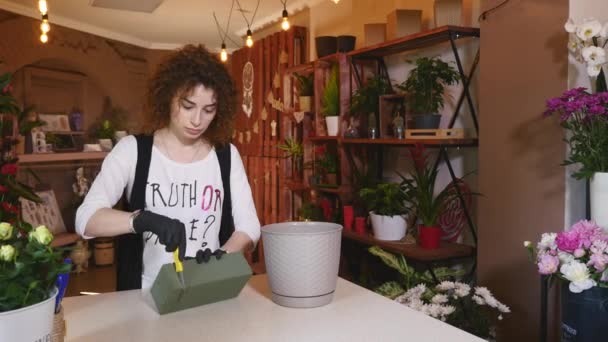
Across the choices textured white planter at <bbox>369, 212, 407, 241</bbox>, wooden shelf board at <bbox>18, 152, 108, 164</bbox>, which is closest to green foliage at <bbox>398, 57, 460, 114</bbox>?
textured white planter at <bbox>369, 212, 407, 241</bbox>

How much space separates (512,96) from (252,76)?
4023mm

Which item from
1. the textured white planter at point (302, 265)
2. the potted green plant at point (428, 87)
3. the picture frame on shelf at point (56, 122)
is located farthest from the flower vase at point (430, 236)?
the picture frame on shelf at point (56, 122)

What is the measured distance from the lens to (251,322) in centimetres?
117

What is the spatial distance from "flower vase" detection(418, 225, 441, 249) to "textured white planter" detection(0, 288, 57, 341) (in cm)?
228

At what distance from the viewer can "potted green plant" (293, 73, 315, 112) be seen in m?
4.24

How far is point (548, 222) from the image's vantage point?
2.07 m

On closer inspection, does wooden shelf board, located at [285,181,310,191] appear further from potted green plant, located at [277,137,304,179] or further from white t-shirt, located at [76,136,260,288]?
white t-shirt, located at [76,136,260,288]

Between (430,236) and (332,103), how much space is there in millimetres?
1332

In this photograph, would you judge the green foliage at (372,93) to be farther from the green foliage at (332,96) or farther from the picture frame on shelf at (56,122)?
the picture frame on shelf at (56,122)

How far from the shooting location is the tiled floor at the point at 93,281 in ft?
16.8

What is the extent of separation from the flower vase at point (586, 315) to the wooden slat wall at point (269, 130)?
10.5 feet

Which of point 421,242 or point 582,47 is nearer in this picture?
point 582,47

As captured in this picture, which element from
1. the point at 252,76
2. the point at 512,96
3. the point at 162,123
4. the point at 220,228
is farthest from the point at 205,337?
the point at 252,76

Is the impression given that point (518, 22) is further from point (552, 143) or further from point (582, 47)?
point (552, 143)
